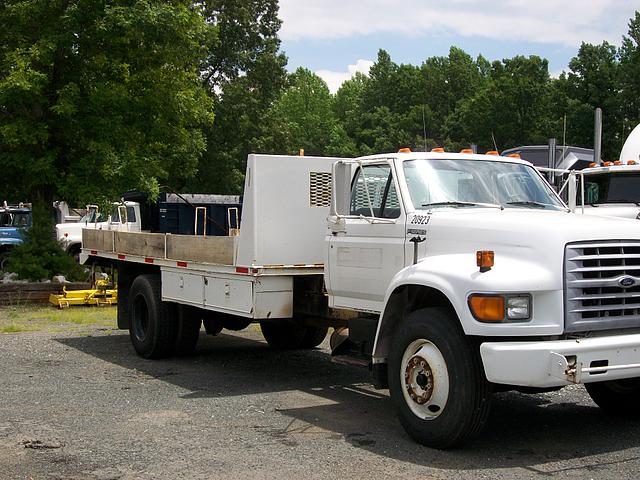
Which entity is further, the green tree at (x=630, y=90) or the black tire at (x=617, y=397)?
the green tree at (x=630, y=90)

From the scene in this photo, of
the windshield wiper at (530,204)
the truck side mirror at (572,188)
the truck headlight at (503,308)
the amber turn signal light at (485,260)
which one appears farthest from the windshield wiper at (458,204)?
the truck headlight at (503,308)

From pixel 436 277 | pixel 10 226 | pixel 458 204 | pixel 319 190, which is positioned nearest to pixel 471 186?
pixel 458 204

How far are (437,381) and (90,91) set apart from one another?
14.9m

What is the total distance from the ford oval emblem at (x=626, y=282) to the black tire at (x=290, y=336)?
5.83 meters

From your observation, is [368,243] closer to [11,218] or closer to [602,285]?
[602,285]

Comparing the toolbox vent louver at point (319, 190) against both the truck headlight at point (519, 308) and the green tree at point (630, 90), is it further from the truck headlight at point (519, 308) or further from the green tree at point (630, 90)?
the green tree at point (630, 90)

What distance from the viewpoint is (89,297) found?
17.3 meters

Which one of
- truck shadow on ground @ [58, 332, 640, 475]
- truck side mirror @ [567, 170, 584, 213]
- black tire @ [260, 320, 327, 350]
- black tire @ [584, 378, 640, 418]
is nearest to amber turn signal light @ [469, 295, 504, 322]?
truck shadow on ground @ [58, 332, 640, 475]

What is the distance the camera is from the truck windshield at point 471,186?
751 centimetres

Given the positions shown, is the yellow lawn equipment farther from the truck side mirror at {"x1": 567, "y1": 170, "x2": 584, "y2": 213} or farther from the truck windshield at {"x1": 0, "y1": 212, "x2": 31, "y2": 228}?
the truck side mirror at {"x1": 567, "y1": 170, "x2": 584, "y2": 213}

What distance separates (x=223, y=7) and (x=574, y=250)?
39946mm

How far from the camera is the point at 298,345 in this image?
11.9 m

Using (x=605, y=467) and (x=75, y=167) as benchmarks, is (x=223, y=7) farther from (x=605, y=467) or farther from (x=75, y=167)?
(x=605, y=467)

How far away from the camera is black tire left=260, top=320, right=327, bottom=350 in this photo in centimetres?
1166
